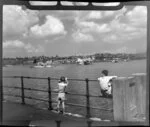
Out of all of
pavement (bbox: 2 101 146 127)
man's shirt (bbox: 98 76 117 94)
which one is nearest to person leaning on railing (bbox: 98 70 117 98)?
man's shirt (bbox: 98 76 117 94)

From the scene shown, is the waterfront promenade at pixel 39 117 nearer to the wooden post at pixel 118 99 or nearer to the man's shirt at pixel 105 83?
the wooden post at pixel 118 99

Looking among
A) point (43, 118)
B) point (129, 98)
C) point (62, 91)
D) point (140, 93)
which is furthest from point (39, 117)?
point (140, 93)

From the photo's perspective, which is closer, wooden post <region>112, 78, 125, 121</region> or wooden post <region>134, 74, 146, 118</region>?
wooden post <region>112, 78, 125, 121</region>

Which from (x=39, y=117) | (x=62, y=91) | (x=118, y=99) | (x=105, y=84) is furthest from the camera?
(x=62, y=91)

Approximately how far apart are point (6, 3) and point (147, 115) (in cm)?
211

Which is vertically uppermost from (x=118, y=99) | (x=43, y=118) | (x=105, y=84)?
(x=105, y=84)

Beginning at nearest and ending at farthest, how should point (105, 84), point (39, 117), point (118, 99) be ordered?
point (118, 99)
point (39, 117)
point (105, 84)

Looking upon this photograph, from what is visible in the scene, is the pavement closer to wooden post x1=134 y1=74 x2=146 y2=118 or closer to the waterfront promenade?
the waterfront promenade

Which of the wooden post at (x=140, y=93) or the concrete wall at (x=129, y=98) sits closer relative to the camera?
the concrete wall at (x=129, y=98)

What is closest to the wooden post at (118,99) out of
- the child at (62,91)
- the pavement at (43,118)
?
the pavement at (43,118)

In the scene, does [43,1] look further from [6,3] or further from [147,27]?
[147,27]

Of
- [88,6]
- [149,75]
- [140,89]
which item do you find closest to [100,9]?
[88,6]

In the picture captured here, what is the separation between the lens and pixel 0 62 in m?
3.41

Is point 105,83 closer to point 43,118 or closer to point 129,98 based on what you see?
point 129,98
